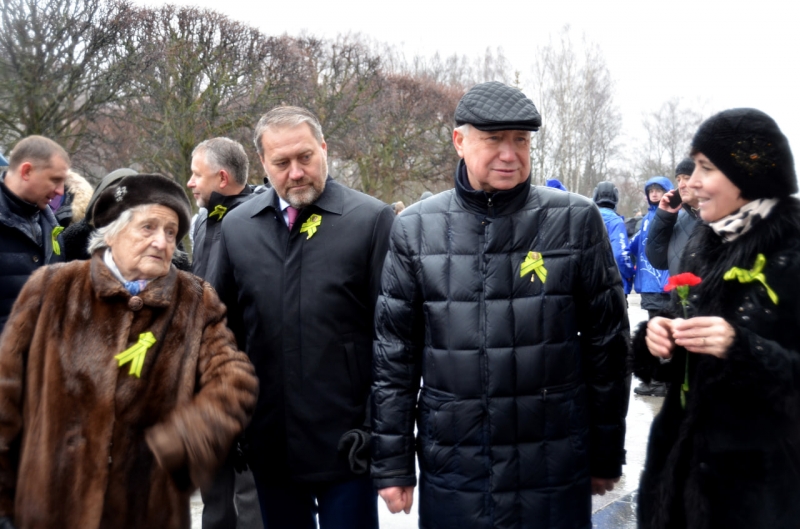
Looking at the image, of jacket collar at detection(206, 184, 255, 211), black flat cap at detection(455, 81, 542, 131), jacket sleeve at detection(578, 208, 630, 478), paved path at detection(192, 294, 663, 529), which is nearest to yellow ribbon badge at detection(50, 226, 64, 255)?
jacket collar at detection(206, 184, 255, 211)

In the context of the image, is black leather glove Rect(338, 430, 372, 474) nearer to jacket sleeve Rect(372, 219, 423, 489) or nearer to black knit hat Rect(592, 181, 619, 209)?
jacket sleeve Rect(372, 219, 423, 489)

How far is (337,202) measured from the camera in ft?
11.0

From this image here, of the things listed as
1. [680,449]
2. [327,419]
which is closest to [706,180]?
[680,449]

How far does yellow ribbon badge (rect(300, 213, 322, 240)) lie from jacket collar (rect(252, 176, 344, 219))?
0.04 m

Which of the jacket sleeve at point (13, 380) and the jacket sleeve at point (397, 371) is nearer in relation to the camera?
the jacket sleeve at point (13, 380)

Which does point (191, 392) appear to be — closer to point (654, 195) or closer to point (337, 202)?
point (337, 202)

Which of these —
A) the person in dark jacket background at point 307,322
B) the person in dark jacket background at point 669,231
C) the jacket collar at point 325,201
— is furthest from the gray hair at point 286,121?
the person in dark jacket background at point 669,231

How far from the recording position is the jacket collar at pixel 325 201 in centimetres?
332

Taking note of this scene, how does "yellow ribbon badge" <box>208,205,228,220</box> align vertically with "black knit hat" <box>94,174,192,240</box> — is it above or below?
below

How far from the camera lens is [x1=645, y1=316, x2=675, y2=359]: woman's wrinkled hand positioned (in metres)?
2.66

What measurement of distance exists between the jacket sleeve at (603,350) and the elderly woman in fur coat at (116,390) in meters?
1.21

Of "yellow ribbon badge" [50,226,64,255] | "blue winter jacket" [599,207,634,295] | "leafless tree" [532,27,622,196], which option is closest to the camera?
"yellow ribbon badge" [50,226,64,255]

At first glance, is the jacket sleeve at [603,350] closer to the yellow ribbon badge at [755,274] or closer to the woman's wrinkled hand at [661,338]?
the woman's wrinkled hand at [661,338]

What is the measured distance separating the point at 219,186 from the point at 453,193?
2538mm
